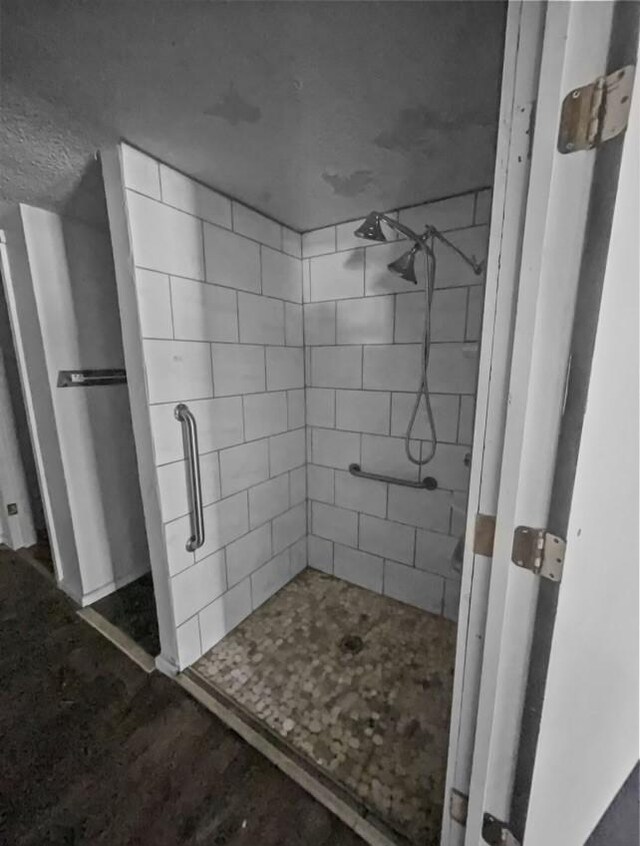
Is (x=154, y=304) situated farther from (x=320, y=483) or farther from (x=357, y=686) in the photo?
(x=357, y=686)

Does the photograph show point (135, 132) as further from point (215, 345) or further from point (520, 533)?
point (520, 533)

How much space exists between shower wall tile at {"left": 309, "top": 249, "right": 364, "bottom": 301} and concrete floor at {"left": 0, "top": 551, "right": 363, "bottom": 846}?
1.83 metres

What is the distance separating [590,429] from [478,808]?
79 cm

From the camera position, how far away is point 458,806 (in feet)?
2.43

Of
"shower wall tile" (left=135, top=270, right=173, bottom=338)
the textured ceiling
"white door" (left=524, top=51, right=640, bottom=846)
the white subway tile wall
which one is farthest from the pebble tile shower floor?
the textured ceiling

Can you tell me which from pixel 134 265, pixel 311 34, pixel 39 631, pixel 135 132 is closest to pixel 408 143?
pixel 311 34

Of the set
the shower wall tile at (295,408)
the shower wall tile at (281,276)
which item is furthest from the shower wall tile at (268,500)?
the shower wall tile at (281,276)

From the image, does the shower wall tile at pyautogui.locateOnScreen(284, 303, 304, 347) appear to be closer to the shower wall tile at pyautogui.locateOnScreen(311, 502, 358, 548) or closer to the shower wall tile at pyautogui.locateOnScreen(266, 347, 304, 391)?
the shower wall tile at pyautogui.locateOnScreen(266, 347, 304, 391)

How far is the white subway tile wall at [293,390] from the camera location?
1.22 m

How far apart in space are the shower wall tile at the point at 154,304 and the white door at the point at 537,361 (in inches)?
42.6

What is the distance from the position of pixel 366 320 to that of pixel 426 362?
38cm

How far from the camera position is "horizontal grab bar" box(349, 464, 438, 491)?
1570 mm

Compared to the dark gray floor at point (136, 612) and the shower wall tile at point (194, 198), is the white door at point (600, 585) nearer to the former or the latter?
the shower wall tile at point (194, 198)

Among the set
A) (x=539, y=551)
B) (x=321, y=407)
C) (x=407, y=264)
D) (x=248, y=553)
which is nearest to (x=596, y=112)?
(x=539, y=551)
